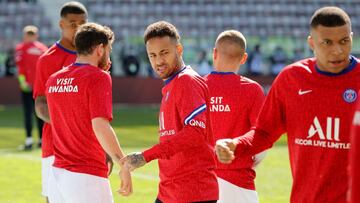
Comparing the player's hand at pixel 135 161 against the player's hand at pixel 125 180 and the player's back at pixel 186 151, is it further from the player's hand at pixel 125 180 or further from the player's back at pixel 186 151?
the player's back at pixel 186 151

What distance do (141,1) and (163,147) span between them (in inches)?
Result: 1113

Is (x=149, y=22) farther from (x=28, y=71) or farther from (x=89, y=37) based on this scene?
(x=89, y=37)

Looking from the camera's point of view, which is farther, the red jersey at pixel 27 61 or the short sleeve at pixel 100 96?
the red jersey at pixel 27 61

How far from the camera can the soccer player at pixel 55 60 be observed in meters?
8.32

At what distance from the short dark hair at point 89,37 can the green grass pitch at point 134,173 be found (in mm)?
5185

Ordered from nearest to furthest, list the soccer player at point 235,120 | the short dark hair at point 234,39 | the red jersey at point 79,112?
the red jersey at point 79,112
the soccer player at point 235,120
the short dark hair at point 234,39

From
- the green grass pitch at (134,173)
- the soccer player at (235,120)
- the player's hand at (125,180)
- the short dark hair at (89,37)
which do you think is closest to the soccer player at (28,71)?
the green grass pitch at (134,173)

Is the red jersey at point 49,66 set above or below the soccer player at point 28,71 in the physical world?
above

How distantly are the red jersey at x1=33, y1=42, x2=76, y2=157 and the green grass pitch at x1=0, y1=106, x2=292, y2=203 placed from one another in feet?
11.9

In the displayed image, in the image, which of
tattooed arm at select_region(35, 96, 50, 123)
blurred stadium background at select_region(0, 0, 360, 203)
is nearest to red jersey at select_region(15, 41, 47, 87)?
blurred stadium background at select_region(0, 0, 360, 203)

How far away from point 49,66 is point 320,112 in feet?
12.1

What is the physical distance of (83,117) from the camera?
6.71 metres

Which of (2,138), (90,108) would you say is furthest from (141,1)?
(90,108)

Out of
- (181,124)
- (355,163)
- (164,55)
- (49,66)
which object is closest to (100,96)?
(164,55)
